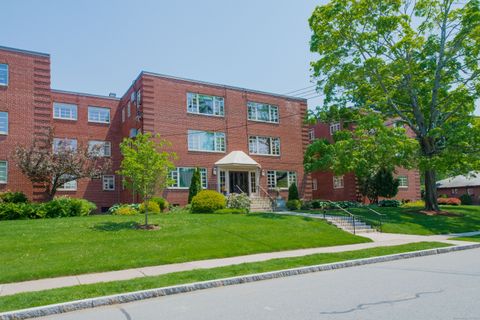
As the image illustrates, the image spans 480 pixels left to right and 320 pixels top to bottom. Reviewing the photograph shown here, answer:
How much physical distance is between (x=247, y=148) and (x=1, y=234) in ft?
65.2

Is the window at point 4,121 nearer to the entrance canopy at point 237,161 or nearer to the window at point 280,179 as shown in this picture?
the entrance canopy at point 237,161

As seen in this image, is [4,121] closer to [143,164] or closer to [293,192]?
[143,164]

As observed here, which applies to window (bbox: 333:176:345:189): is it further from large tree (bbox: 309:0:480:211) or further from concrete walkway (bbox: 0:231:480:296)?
concrete walkway (bbox: 0:231:480:296)

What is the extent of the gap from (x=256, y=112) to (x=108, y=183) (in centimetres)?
1304

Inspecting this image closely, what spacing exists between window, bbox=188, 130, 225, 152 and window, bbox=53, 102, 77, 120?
10.3m

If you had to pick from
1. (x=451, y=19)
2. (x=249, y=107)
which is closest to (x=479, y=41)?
(x=451, y=19)

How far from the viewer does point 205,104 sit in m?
30.3

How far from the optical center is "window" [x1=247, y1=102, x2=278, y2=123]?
106 feet

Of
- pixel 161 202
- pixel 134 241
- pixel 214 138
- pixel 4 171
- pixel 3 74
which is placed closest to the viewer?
pixel 134 241

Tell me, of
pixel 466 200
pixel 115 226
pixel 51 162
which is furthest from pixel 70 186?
pixel 466 200

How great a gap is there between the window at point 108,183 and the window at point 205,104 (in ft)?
29.4

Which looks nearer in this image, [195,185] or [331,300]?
[331,300]

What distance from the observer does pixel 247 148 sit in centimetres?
3155

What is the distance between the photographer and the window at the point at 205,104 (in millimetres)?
29688
